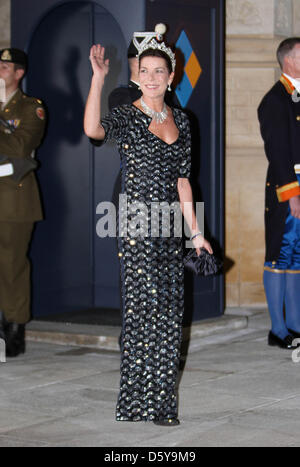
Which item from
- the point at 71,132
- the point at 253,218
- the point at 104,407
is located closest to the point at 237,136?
the point at 253,218

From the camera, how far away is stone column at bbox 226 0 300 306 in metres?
8.49

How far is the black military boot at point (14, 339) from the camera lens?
657 centimetres

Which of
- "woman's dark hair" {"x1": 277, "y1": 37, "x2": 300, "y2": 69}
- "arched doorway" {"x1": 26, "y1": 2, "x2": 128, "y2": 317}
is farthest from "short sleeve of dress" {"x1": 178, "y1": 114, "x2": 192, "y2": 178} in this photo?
"arched doorway" {"x1": 26, "y1": 2, "x2": 128, "y2": 317}

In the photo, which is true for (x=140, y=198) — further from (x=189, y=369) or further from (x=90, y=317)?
(x=90, y=317)

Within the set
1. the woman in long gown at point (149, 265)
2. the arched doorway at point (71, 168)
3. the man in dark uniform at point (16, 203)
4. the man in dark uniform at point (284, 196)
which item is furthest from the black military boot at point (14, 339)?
the woman in long gown at point (149, 265)

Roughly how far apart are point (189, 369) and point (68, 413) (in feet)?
4.46

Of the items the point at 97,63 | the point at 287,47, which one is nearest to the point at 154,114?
the point at 97,63

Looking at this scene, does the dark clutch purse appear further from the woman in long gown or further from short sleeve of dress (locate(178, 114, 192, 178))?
short sleeve of dress (locate(178, 114, 192, 178))

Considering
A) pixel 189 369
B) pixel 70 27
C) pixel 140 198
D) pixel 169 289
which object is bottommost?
pixel 189 369

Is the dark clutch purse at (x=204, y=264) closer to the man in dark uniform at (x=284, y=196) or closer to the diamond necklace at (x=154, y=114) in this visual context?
the diamond necklace at (x=154, y=114)

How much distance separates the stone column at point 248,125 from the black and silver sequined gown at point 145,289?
396 centimetres

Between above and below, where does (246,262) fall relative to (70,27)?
below
